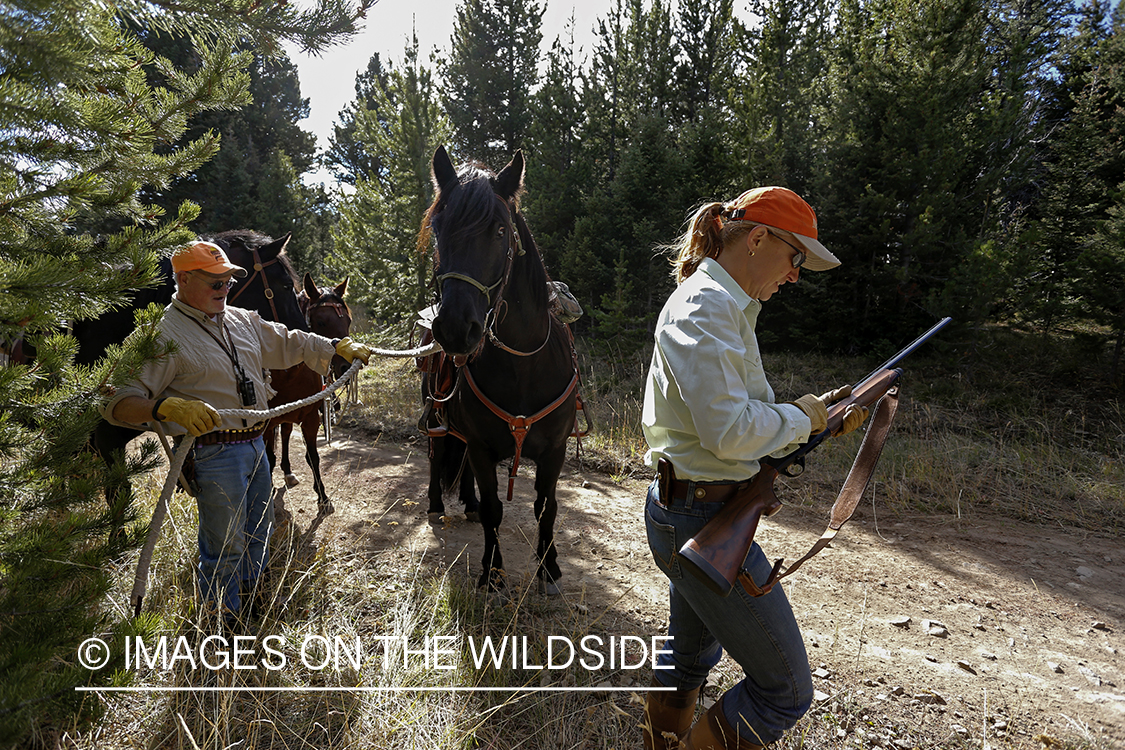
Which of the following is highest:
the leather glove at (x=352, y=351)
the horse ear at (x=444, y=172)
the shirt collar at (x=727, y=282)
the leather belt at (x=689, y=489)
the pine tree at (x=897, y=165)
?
the pine tree at (x=897, y=165)

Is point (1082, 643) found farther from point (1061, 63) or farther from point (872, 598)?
point (1061, 63)

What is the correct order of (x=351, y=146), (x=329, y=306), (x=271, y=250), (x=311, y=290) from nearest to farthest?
(x=271, y=250)
(x=329, y=306)
(x=311, y=290)
(x=351, y=146)

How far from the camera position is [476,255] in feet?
9.39

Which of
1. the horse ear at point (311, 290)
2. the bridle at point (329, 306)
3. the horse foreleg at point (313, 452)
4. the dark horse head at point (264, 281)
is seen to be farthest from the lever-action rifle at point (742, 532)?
the horse ear at point (311, 290)

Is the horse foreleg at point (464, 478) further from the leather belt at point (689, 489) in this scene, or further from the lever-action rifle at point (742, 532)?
the lever-action rifle at point (742, 532)

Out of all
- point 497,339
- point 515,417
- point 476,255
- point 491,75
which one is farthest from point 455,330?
point 491,75

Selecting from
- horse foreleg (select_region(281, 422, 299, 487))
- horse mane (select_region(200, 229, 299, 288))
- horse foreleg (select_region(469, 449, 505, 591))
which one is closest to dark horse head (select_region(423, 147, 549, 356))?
horse foreleg (select_region(469, 449, 505, 591))

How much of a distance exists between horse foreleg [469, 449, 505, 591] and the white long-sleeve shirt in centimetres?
196

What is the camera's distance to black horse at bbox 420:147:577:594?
111 inches

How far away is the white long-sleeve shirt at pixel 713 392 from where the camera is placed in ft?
5.02

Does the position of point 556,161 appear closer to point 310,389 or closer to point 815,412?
point 310,389

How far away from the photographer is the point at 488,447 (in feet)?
11.7

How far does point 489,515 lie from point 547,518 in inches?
16.0

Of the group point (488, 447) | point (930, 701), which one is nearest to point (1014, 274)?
point (930, 701)
